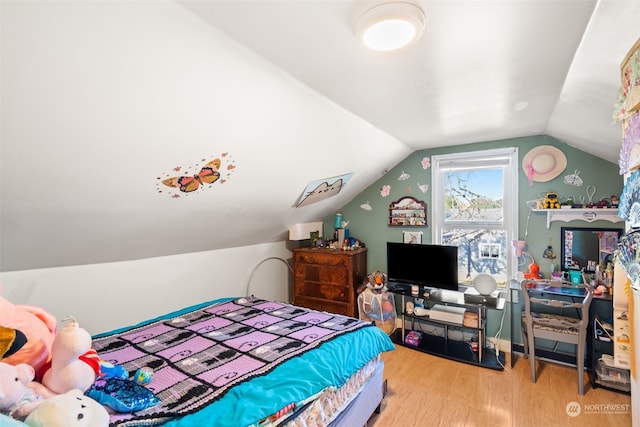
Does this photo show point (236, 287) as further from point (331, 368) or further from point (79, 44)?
point (79, 44)

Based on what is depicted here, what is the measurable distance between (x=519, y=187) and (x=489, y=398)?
2004mm

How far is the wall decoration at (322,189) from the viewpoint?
124 inches

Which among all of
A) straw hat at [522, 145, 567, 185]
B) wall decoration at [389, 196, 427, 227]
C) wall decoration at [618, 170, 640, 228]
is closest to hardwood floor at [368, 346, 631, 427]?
wall decoration at [389, 196, 427, 227]

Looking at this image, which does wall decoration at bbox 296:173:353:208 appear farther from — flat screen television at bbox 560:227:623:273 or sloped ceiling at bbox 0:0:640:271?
flat screen television at bbox 560:227:623:273

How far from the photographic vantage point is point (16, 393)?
99 cm

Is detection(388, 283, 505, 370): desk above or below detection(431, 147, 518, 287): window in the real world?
→ below

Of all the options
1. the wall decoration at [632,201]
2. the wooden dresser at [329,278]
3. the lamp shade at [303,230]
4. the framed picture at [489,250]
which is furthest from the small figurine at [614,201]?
the lamp shade at [303,230]

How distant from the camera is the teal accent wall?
2.82 meters

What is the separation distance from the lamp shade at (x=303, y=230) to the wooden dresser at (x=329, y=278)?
7.2 inches

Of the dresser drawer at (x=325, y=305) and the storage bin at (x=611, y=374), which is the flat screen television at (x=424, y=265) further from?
the storage bin at (x=611, y=374)

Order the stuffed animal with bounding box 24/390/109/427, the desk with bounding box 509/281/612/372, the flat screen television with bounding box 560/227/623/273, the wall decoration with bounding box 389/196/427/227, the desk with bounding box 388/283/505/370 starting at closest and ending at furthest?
the stuffed animal with bounding box 24/390/109/427 → the desk with bounding box 509/281/612/372 → the flat screen television with bounding box 560/227/623/273 → the desk with bounding box 388/283/505/370 → the wall decoration with bounding box 389/196/427/227

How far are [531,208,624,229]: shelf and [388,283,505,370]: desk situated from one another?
949 millimetres

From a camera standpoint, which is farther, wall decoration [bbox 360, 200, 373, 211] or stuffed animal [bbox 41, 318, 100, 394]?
wall decoration [bbox 360, 200, 373, 211]

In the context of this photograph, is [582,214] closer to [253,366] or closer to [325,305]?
[325,305]
